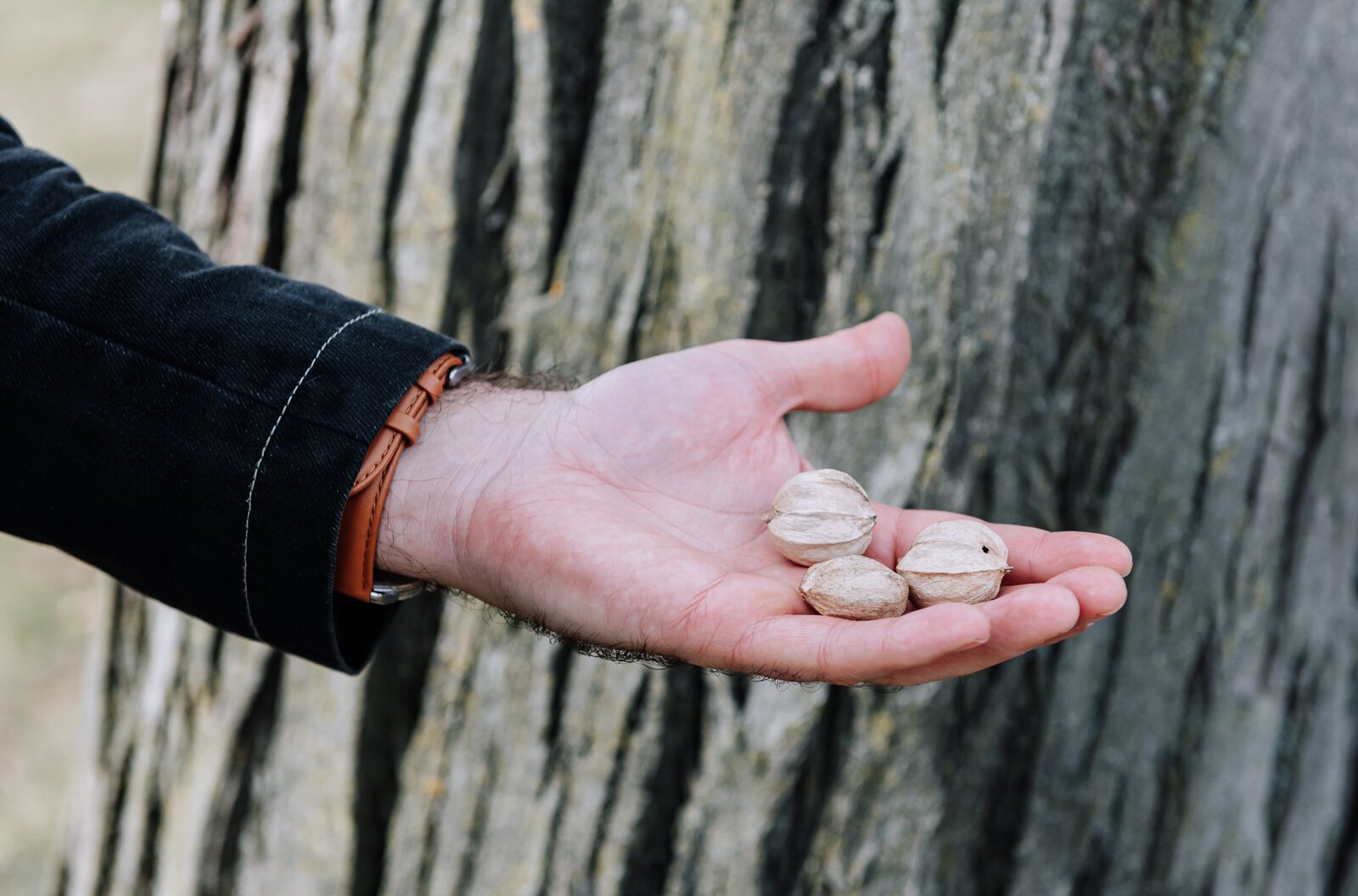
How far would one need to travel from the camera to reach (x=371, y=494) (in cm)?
105

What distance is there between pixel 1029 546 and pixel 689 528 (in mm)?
388

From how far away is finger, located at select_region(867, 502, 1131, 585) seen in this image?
3.25 ft

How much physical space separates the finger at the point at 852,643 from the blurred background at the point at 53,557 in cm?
131

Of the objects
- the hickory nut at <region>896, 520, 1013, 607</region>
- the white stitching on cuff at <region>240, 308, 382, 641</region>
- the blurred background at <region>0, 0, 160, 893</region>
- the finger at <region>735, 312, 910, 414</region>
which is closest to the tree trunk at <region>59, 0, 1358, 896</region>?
the finger at <region>735, 312, 910, 414</region>

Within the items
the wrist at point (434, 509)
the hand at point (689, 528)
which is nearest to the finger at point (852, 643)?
the hand at point (689, 528)

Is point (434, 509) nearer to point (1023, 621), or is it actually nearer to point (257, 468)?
point (257, 468)

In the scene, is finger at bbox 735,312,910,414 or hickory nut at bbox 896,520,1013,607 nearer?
hickory nut at bbox 896,520,1013,607

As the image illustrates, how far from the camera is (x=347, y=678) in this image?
147cm

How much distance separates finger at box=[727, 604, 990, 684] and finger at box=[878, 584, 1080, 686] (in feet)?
0.05

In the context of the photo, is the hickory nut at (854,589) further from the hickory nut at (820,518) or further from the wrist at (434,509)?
the wrist at (434,509)

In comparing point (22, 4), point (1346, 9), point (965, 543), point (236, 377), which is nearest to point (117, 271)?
point (236, 377)

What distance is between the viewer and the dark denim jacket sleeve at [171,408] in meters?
1.01

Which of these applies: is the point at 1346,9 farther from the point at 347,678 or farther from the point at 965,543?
the point at 347,678

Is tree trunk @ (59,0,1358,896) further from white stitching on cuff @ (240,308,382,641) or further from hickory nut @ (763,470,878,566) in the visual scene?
white stitching on cuff @ (240,308,382,641)
